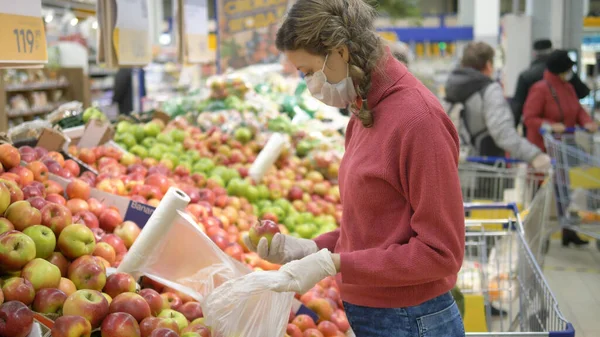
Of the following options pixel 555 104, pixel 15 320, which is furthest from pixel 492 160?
pixel 15 320

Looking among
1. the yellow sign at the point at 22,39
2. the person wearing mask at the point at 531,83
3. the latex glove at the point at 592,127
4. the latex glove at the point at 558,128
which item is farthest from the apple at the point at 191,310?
the person wearing mask at the point at 531,83

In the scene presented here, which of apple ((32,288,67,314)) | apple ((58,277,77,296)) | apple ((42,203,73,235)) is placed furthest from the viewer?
apple ((42,203,73,235))

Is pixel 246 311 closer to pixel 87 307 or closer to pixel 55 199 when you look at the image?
pixel 87 307

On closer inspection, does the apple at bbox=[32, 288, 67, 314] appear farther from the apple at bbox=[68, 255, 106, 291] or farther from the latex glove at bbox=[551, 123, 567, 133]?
the latex glove at bbox=[551, 123, 567, 133]

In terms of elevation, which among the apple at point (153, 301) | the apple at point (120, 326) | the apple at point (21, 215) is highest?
the apple at point (21, 215)

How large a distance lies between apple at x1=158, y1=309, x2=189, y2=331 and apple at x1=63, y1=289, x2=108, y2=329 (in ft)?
0.93

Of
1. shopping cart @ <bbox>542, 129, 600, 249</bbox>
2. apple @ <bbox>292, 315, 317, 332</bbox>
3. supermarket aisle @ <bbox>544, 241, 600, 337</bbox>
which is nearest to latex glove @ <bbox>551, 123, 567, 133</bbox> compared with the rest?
shopping cart @ <bbox>542, 129, 600, 249</bbox>

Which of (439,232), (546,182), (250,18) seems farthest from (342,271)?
(250,18)

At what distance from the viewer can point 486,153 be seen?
6059 mm

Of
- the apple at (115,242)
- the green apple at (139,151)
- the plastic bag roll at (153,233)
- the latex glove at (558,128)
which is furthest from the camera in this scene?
the latex glove at (558,128)

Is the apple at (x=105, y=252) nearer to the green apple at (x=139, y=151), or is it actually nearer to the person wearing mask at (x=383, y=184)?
the person wearing mask at (x=383, y=184)

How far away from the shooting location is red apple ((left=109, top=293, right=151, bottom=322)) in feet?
6.73

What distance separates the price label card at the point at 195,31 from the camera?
6274mm

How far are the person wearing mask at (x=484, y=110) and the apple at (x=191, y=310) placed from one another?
3595 millimetres
